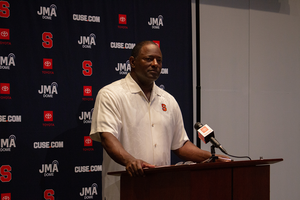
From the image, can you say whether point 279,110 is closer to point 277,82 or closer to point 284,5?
point 277,82

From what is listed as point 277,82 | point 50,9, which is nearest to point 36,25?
point 50,9

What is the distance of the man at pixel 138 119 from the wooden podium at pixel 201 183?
60cm

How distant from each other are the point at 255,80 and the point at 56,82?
270 cm

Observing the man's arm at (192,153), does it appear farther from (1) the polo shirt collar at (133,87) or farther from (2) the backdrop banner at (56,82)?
(2) the backdrop banner at (56,82)

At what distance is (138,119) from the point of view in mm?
2324

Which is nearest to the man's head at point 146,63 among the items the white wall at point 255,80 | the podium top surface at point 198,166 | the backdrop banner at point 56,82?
the backdrop banner at point 56,82

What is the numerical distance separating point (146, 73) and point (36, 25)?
5.12 ft

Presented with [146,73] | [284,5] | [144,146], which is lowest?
[144,146]

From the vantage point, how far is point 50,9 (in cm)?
324

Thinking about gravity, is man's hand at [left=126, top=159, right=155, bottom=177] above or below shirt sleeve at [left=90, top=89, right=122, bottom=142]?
below

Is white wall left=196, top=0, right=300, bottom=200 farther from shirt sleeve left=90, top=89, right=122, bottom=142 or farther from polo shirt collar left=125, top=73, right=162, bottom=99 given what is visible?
shirt sleeve left=90, top=89, right=122, bottom=142

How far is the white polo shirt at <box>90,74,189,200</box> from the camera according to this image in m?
2.26

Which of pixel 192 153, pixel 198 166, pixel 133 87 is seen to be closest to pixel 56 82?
pixel 133 87

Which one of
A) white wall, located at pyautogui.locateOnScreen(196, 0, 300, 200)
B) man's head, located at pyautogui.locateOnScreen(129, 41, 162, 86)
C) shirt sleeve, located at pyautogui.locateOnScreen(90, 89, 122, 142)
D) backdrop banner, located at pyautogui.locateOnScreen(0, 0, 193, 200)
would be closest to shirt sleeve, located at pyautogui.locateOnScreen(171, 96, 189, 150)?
man's head, located at pyautogui.locateOnScreen(129, 41, 162, 86)
